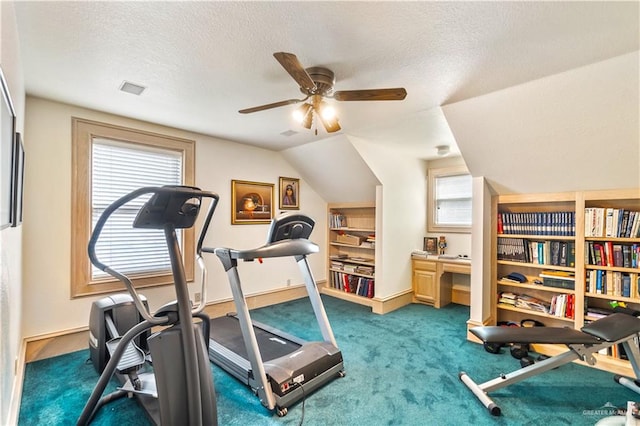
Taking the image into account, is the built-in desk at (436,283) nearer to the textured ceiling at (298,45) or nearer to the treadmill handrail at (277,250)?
the textured ceiling at (298,45)

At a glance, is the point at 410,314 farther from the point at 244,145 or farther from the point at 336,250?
the point at 244,145

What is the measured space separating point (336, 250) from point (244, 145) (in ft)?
8.02

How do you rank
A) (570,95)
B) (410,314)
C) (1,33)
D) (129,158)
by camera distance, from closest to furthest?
1. (1,33)
2. (570,95)
3. (129,158)
4. (410,314)

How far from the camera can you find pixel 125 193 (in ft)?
10.6

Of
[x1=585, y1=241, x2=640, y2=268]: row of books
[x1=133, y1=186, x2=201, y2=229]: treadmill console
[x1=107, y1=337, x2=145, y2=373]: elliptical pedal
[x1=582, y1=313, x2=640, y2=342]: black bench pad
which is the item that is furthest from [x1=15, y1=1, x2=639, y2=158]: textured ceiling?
[x1=107, y1=337, x2=145, y2=373]: elliptical pedal

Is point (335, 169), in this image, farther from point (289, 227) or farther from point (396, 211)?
point (289, 227)

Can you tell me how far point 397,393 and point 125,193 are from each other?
3.37 m

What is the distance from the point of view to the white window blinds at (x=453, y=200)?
4.46 m

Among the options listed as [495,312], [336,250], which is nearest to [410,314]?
[495,312]

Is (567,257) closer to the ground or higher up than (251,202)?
closer to the ground

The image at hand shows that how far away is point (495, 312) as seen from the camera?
3303 mm

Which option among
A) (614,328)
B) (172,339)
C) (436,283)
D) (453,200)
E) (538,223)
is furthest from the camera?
(453,200)

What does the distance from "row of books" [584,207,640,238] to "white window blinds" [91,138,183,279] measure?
4.48 metres

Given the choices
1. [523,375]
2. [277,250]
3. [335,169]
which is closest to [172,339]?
[277,250]
